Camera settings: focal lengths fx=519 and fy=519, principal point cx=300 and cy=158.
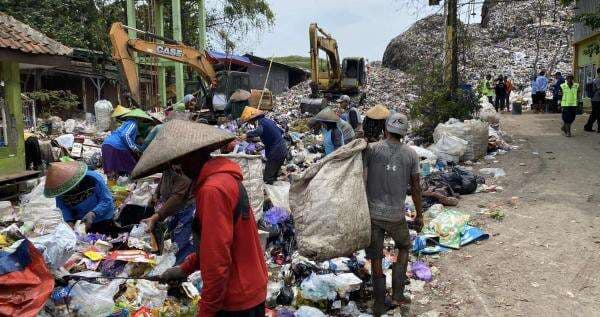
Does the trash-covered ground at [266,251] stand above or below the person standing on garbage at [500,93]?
below

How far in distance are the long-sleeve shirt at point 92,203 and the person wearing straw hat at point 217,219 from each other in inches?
109

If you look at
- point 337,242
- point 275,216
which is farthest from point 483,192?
point 337,242

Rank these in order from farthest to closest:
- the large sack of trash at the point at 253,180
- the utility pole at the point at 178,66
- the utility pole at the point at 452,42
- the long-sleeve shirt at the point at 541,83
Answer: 1. the utility pole at the point at 178,66
2. the long-sleeve shirt at the point at 541,83
3. the utility pole at the point at 452,42
4. the large sack of trash at the point at 253,180

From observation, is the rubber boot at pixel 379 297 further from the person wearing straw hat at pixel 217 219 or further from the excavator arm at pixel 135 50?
the excavator arm at pixel 135 50

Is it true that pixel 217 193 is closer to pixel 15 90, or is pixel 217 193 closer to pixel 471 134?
pixel 15 90

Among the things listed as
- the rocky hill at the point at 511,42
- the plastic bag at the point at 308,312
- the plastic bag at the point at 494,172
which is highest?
the rocky hill at the point at 511,42

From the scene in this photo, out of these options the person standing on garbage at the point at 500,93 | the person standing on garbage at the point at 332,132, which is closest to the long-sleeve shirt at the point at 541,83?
the person standing on garbage at the point at 500,93

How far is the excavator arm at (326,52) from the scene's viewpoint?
54.9ft

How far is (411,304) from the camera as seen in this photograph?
14.3ft

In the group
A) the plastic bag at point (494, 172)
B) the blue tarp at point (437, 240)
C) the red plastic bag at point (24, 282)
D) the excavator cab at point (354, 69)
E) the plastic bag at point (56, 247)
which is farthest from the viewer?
the excavator cab at point (354, 69)

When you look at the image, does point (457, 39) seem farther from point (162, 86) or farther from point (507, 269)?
point (162, 86)

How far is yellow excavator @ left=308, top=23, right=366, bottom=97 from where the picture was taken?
1713cm

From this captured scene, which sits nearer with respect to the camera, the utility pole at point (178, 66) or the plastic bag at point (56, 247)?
the plastic bag at point (56, 247)

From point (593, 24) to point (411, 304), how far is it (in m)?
8.24
